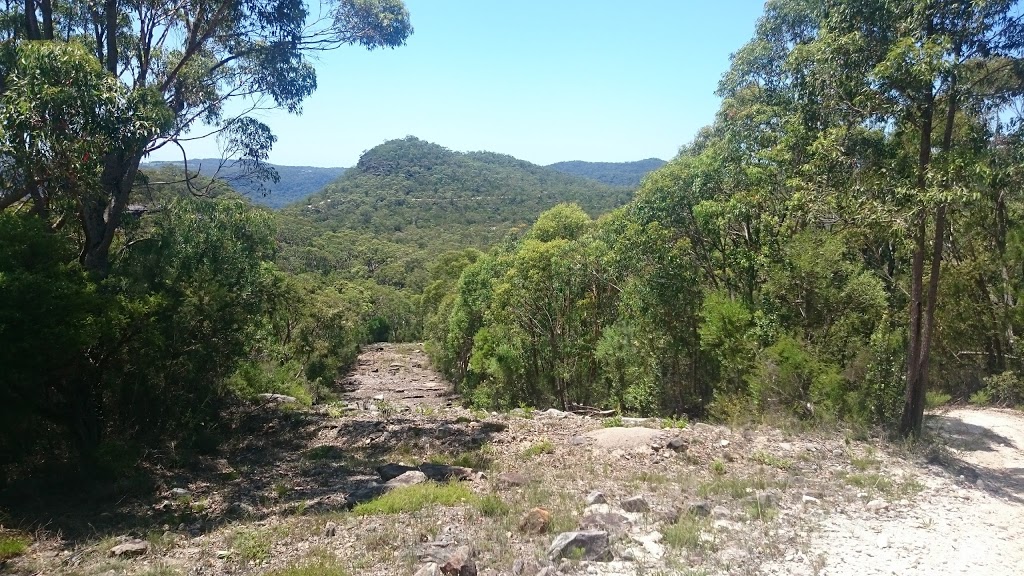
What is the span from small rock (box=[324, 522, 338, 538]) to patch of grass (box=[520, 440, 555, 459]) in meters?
4.04

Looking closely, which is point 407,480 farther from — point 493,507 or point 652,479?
point 652,479

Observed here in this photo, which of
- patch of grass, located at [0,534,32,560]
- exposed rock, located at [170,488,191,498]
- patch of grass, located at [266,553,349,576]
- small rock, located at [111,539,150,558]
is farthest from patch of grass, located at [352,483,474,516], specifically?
patch of grass, located at [0,534,32,560]

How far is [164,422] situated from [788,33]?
2036cm

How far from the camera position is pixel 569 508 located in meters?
7.09

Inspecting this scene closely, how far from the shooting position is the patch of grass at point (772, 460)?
895 centimetres

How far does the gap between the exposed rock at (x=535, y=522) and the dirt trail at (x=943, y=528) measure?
2719 mm

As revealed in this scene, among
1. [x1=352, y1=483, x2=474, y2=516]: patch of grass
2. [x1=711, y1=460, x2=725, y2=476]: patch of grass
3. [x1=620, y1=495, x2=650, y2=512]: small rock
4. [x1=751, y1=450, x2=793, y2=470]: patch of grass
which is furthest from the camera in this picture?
[x1=751, y1=450, x2=793, y2=470]: patch of grass

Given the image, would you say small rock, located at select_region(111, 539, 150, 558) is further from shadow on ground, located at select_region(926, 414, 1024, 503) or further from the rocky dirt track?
shadow on ground, located at select_region(926, 414, 1024, 503)

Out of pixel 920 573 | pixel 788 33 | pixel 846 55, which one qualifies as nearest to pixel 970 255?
pixel 788 33

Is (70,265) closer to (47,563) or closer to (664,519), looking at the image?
(47,563)

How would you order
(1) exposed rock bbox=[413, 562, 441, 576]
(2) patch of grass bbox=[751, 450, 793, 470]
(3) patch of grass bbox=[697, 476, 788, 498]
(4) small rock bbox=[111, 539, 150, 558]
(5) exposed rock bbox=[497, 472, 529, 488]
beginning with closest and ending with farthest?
(1) exposed rock bbox=[413, 562, 441, 576], (4) small rock bbox=[111, 539, 150, 558], (3) patch of grass bbox=[697, 476, 788, 498], (5) exposed rock bbox=[497, 472, 529, 488], (2) patch of grass bbox=[751, 450, 793, 470]

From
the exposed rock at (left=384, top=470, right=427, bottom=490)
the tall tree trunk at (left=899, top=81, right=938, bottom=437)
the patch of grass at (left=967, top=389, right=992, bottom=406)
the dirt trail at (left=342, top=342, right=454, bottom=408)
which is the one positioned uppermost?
the tall tree trunk at (left=899, top=81, right=938, bottom=437)

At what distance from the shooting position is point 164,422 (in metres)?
10.8

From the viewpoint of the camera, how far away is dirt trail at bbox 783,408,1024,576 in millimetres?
5738
